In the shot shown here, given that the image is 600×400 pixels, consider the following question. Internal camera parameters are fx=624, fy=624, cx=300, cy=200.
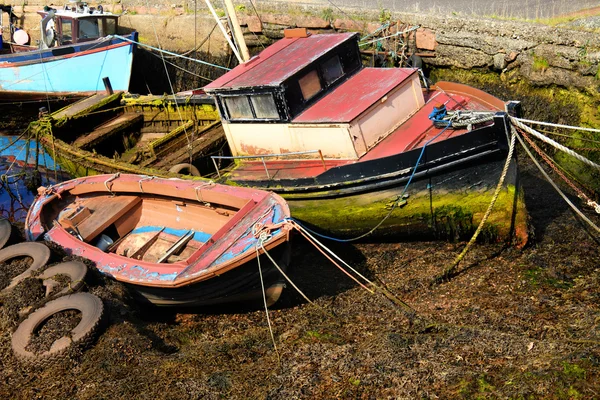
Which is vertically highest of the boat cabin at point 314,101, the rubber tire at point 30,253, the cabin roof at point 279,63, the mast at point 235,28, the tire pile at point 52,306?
the mast at point 235,28

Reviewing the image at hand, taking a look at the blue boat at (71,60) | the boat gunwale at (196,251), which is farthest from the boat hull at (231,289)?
the blue boat at (71,60)

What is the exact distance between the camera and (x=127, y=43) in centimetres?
1831

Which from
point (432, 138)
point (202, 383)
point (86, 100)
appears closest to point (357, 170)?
point (432, 138)

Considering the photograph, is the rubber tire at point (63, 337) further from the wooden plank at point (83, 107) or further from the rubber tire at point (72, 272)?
the wooden plank at point (83, 107)

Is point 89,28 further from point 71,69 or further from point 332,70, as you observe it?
point 332,70

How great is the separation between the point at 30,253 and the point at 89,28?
37.8 ft

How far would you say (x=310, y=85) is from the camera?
11.0 meters

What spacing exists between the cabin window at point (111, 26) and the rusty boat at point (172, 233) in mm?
9333

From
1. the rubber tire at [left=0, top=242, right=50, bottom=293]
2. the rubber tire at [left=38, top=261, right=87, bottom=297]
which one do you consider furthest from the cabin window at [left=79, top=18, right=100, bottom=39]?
the rubber tire at [left=38, top=261, right=87, bottom=297]

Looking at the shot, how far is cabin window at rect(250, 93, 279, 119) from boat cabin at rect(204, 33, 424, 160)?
0.06 ft

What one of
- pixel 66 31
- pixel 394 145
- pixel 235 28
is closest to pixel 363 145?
pixel 394 145

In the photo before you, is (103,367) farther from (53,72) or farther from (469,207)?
(53,72)

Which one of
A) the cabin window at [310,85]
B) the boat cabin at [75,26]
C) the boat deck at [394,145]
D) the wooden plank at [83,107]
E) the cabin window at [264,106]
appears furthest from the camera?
the boat cabin at [75,26]

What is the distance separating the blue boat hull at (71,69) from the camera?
18.3 m
